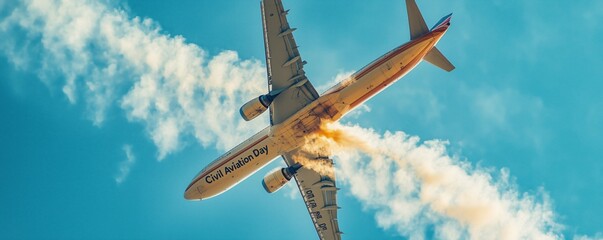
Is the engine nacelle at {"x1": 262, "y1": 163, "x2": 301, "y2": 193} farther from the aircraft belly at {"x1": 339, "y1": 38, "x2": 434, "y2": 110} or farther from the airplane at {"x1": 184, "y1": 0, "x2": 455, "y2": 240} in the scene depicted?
the aircraft belly at {"x1": 339, "y1": 38, "x2": 434, "y2": 110}

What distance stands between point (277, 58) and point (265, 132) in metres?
6.78

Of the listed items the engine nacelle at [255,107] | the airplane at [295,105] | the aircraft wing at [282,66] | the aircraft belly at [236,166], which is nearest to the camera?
the aircraft wing at [282,66]

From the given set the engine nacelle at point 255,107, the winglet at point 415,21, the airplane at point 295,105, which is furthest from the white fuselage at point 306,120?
the engine nacelle at point 255,107

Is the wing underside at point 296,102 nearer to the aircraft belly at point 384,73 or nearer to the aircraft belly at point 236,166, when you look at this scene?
the aircraft belly at point 236,166

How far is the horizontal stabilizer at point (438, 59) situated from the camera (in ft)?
175

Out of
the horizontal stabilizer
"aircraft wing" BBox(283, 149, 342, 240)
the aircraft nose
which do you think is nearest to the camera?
the horizontal stabilizer

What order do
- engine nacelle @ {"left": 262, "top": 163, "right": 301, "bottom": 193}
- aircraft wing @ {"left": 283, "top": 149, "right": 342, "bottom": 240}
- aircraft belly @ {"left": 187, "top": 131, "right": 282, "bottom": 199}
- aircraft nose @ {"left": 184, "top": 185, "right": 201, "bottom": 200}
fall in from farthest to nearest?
aircraft wing @ {"left": 283, "top": 149, "right": 342, "bottom": 240} → engine nacelle @ {"left": 262, "top": 163, "right": 301, "bottom": 193} → aircraft nose @ {"left": 184, "top": 185, "right": 201, "bottom": 200} → aircraft belly @ {"left": 187, "top": 131, "right": 282, "bottom": 199}

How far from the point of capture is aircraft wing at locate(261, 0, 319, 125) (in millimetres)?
51250

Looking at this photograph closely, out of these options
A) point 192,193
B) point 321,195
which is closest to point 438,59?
point 321,195

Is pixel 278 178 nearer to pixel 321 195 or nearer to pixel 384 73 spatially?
pixel 321 195

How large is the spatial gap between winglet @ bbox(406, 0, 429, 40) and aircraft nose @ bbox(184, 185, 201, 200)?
68.7 feet

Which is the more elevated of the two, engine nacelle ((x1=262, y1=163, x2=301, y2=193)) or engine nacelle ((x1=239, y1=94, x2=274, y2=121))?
engine nacelle ((x1=239, y1=94, x2=274, y2=121))

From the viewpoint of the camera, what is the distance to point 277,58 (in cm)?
5259

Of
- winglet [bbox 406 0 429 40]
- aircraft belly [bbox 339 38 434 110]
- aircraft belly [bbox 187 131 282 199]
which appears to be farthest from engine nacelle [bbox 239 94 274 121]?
winglet [bbox 406 0 429 40]
